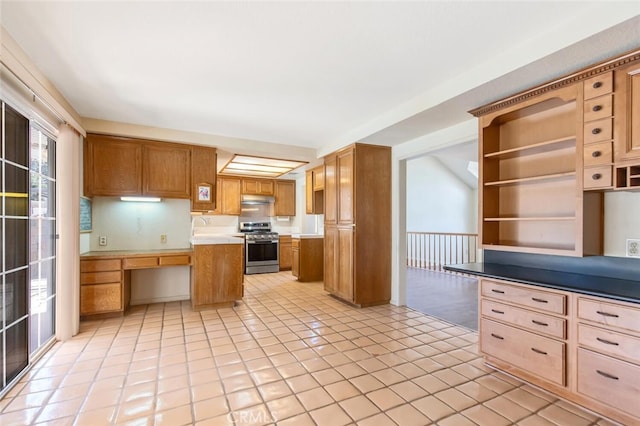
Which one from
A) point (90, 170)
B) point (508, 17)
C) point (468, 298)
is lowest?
point (468, 298)

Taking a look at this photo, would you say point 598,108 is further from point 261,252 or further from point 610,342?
point 261,252

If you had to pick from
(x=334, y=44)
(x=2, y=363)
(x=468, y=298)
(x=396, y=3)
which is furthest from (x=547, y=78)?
(x=2, y=363)

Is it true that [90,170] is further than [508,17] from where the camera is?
Yes

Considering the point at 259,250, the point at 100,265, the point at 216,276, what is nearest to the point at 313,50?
the point at 216,276

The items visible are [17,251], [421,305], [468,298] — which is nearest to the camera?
[17,251]

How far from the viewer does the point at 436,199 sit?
8.76m

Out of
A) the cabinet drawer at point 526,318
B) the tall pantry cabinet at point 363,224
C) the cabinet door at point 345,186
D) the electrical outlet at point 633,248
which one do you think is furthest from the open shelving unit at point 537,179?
the cabinet door at point 345,186

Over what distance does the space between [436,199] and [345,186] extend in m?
5.35

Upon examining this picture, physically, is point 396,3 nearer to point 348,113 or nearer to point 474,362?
point 348,113

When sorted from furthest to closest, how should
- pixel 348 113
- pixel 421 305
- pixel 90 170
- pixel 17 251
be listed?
pixel 421 305 < pixel 90 170 < pixel 348 113 < pixel 17 251

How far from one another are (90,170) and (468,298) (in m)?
5.56

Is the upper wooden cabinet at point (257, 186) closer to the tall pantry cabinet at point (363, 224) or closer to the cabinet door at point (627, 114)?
the tall pantry cabinet at point (363, 224)

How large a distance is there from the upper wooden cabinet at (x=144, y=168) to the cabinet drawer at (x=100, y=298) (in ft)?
3.80

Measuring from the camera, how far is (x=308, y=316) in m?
3.78
